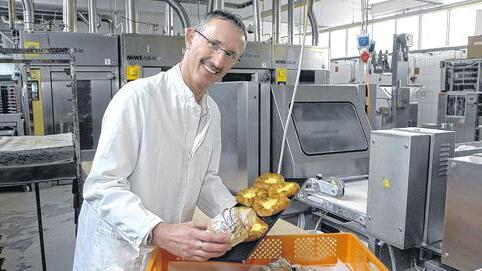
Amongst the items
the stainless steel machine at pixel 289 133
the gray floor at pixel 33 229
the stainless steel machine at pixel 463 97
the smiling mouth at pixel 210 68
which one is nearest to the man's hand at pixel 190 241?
the smiling mouth at pixel 210 68

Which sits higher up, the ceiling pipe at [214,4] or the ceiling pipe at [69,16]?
the ceiling pipe at [214,4]

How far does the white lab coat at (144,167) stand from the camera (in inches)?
39.8

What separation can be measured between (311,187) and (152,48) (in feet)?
12.1

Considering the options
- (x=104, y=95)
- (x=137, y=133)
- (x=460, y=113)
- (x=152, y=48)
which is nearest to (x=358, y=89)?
(x=137, y=133)

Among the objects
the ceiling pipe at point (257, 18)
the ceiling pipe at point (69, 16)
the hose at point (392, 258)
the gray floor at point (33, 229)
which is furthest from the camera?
the ceiling pipe at point (257, 18)

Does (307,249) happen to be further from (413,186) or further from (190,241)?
(413,186)

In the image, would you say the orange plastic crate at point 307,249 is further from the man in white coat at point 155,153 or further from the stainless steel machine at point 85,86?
the stainless steel machine at point 85,86

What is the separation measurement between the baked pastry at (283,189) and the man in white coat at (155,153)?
10.7 inches

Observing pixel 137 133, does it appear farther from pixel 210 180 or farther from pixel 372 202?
pixel 372 202

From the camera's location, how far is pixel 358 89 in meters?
2.33

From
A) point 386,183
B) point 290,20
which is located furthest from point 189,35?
point 290,20

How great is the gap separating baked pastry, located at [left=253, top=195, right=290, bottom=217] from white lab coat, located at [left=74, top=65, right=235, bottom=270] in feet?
0.88

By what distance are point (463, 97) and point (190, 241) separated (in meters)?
6.91

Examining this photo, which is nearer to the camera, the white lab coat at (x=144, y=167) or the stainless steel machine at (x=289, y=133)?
the white lab coat at (x=144, y=167)
